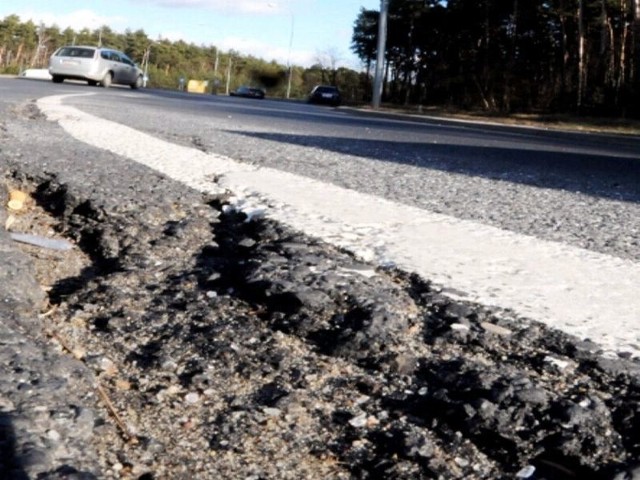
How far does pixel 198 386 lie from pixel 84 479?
457mm

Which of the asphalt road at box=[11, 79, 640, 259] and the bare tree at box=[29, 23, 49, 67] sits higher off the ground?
the bare tree at box=[29, 23, 49, 67]

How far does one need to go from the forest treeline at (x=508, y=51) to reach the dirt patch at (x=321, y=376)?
34394mm

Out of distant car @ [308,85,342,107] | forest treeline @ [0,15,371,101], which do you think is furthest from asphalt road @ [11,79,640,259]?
forest treeline @ [0,15,371,101]

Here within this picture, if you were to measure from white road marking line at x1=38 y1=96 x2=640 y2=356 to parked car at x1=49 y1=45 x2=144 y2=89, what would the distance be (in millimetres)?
25501

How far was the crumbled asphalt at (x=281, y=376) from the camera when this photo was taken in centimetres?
158

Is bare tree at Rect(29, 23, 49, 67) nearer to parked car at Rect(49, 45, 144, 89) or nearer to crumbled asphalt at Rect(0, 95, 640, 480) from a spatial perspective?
parked car at Rect(49, 45, 144, 89)

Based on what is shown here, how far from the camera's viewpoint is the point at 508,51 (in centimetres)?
4894

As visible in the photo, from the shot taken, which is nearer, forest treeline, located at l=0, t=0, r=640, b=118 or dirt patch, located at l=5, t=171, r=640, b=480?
dirt patch, located at l=5, t=171, r=640, b=480

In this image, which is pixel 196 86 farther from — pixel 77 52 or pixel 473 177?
pixel 473 177

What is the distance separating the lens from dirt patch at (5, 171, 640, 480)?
1.59 metres

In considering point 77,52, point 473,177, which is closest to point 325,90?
point 77,52

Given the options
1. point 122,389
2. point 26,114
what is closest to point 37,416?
point 122,389

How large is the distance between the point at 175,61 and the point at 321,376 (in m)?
110

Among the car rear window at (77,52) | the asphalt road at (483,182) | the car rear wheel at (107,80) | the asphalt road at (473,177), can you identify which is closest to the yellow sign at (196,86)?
the car rear wheel at (107,80)
